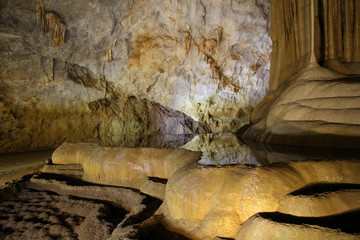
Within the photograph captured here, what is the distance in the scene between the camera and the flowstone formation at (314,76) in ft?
17.1

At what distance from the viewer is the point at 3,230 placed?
8.81 feet

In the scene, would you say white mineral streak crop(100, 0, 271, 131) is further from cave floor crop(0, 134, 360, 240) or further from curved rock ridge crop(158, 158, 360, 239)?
curved rock ridge crop(158, 158, 360, 239)

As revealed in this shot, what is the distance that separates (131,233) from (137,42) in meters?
9.67

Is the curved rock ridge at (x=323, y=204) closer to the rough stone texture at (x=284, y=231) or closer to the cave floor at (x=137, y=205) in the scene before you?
the cave floor at (x=137, y=205)

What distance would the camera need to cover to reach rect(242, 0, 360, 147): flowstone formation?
521cm

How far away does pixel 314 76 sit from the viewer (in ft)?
22.4

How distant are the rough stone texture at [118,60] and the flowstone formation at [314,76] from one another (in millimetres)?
2489

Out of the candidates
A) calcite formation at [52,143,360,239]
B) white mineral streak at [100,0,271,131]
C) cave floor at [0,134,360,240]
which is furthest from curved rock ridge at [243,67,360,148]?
white mineral streak at [100,0,271,131]

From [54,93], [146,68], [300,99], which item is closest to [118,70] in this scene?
[146,68]

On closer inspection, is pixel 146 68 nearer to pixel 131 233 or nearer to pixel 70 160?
pixel 70 160

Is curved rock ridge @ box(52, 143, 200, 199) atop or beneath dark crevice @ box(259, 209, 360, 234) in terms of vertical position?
beneath

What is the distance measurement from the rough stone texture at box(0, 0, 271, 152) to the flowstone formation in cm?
249

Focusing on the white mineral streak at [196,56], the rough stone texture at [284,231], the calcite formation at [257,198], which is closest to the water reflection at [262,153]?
the calcite formation at [257,198]

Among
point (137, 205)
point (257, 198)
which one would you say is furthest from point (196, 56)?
point (257, 198)
